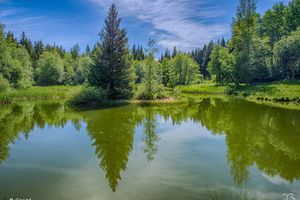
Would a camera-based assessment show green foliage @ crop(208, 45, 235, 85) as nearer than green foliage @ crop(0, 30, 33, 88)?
No

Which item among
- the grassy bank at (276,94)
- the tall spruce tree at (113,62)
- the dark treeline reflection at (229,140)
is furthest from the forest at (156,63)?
the dark treeline reflection at (229,140)

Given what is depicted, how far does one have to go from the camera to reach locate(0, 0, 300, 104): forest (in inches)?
1184

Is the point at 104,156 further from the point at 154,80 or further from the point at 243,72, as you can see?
the point at 243,72

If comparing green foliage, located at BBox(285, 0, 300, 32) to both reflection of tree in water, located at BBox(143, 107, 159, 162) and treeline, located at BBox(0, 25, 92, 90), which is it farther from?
reflection of tree in water, located at BBox(143, 107, 159, 162)

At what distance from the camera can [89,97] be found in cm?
2644

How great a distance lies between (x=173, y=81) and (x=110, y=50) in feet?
127

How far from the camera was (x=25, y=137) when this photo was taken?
1212cm

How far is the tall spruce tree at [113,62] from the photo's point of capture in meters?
29.7

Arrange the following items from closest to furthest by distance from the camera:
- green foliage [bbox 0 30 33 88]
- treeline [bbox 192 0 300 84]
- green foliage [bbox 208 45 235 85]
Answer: green foliage [bbox 0 30 33 88] < treeline [bbox 192 0 300 84] < green foliage [bbox 208 45 235 85]

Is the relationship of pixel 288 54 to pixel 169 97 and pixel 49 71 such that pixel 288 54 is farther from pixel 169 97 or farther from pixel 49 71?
pixel 49 71

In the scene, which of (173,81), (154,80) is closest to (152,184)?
(154,80)

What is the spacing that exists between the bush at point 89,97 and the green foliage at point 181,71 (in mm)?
40927

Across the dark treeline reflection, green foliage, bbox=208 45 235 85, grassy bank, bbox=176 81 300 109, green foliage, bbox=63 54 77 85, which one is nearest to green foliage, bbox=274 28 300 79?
grassy bank, bbox=176 81 300 109

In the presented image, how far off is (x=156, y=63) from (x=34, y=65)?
159 ft
